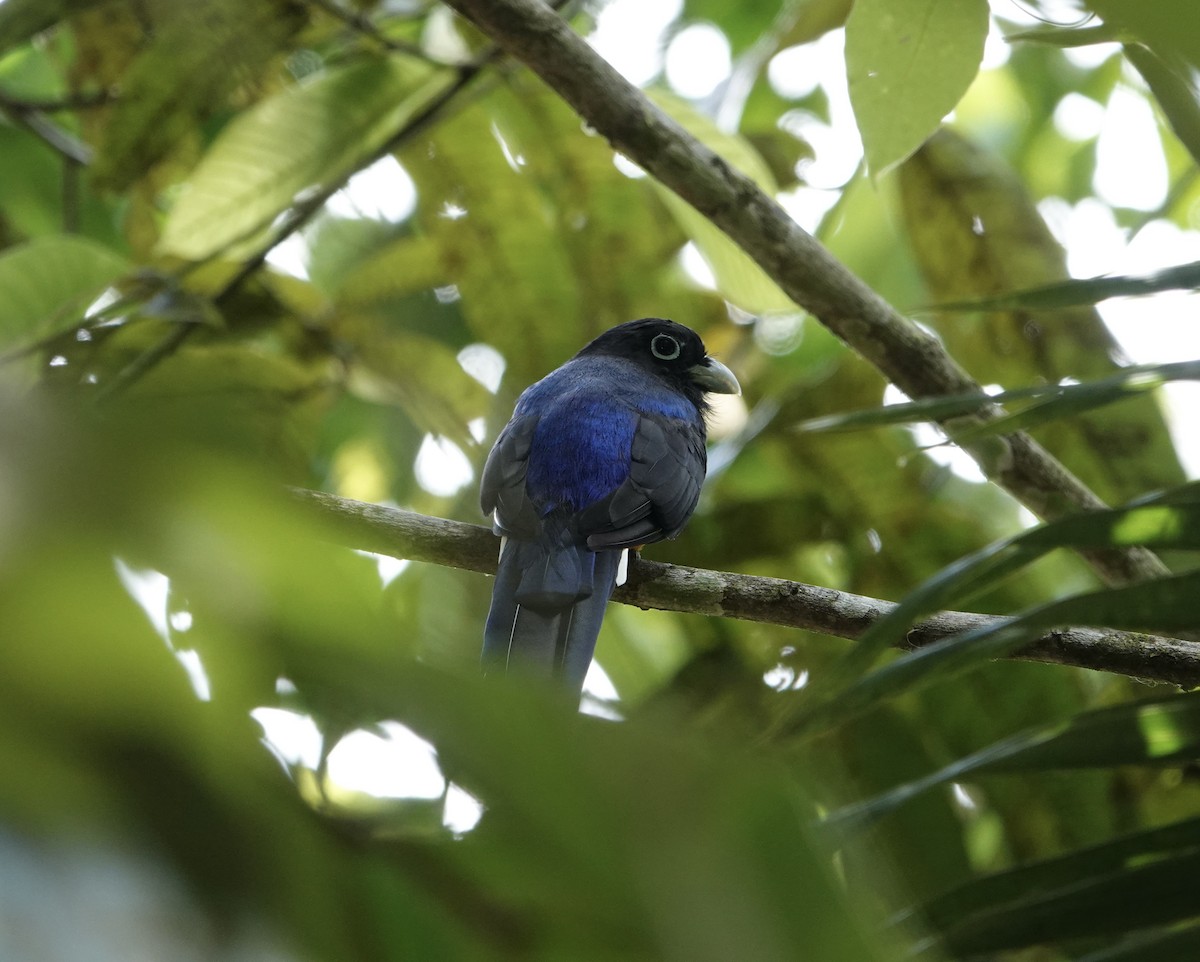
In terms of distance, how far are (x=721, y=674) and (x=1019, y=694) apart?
803 mm

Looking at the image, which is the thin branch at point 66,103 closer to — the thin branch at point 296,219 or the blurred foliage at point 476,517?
the blurred foliage at point 476,517

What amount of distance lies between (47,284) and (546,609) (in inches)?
66.5

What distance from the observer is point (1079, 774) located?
10.0ft

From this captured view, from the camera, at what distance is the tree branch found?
223cm

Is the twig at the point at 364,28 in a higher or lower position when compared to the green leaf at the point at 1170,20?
higher

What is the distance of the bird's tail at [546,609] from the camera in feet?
10.2

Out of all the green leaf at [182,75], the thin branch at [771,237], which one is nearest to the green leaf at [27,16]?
the green leaf at [182,75]

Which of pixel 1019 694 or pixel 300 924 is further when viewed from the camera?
pixel 1019 694

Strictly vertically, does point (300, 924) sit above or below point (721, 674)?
below

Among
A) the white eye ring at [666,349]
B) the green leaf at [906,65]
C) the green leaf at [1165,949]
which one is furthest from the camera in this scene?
the white eye ring at [666,349]

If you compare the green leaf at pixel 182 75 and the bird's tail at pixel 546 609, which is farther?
the green leaf at pixel 182 75

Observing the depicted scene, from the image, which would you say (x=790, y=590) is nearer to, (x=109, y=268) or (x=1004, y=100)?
(x=109, y=268)

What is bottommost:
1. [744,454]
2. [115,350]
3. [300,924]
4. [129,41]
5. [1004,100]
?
[300,924]

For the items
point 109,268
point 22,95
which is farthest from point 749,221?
point 22,95
